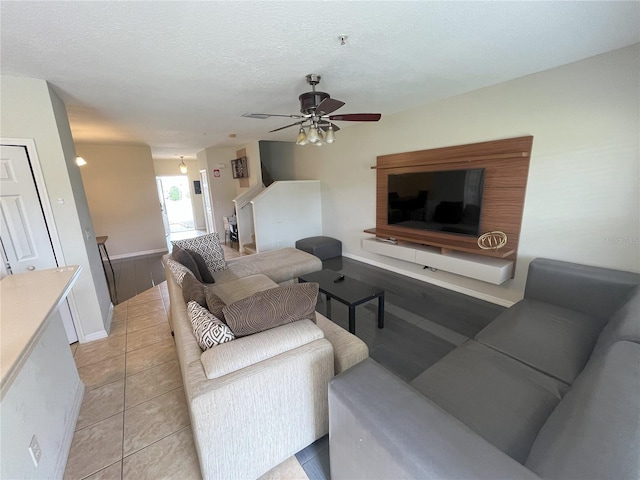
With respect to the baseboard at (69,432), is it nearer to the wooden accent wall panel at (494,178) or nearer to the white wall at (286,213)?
the white wall at (286,213)

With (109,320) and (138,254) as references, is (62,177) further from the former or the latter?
(138,254)

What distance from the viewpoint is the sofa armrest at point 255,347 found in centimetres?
122

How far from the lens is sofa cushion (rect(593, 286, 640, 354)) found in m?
1.30

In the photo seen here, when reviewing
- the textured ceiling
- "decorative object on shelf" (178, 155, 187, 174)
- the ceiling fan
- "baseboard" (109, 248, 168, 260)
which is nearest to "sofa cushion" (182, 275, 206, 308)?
the ceiling fan

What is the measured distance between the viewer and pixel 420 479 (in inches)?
29.2

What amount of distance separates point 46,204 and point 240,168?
14.3ft

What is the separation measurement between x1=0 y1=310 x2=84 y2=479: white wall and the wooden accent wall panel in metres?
3.70

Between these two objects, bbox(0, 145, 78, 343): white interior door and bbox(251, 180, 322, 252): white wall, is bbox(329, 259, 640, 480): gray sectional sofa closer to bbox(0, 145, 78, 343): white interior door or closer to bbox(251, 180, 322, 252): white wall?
bbox(0, 145, 78, 343): white interior door

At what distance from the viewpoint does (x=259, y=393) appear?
1254mm

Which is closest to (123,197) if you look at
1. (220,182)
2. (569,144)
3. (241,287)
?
(220,182)

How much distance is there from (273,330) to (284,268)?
76.0 inches

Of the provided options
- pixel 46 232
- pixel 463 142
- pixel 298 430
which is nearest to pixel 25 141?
pixel 46 232

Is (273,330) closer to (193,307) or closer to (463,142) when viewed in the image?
(193,307)

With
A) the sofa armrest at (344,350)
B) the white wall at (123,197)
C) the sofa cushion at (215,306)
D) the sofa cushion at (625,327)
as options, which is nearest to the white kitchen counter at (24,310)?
the sofa cushion at (215,306)
